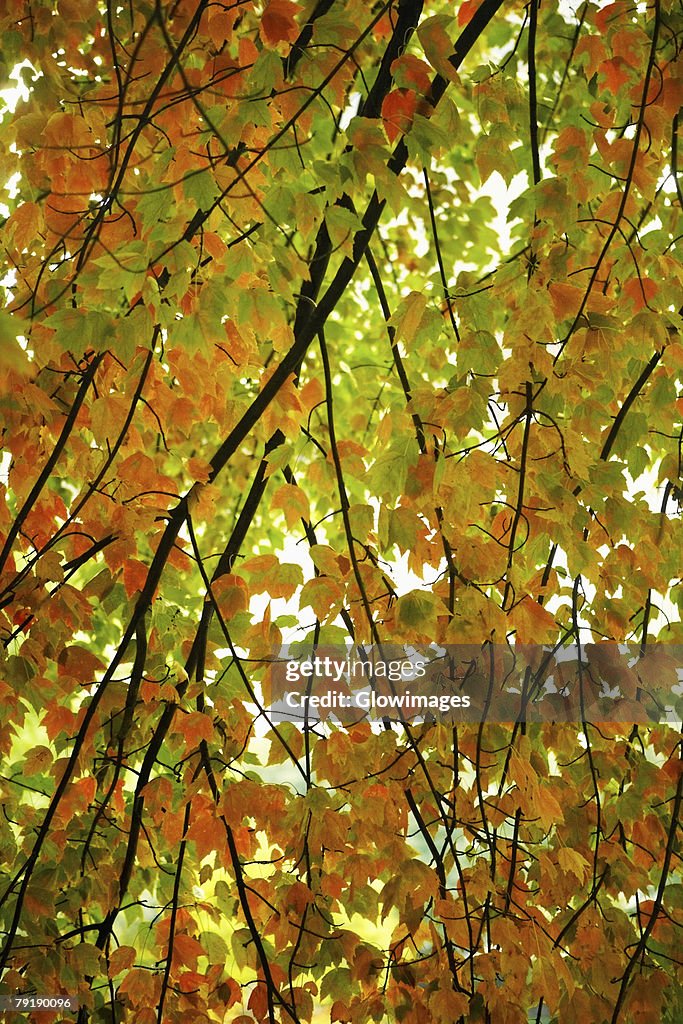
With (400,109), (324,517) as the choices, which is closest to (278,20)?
(400,109)

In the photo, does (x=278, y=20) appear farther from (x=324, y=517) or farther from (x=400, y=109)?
(x=324, y=517)

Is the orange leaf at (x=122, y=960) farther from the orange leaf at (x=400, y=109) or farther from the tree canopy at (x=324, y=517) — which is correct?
Result: the orange leaf at (x=400, y=109)

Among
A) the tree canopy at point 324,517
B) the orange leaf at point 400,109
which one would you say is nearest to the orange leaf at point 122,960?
the tree canopy at point 324,517

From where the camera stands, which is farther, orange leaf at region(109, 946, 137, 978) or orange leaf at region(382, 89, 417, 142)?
orange leaf at region(109, 946, 137, 978)

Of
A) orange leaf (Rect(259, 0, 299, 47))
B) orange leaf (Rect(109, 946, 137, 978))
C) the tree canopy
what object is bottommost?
orange leaf (Rect(109, 946, 137, 978))

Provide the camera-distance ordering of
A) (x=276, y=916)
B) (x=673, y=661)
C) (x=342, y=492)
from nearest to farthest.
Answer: (x=342, y=492) < (x=276, y=916) < (x=673, y=661)

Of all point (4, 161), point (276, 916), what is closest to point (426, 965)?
point (276, 916)

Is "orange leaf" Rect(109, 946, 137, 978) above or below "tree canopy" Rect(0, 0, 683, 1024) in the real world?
below

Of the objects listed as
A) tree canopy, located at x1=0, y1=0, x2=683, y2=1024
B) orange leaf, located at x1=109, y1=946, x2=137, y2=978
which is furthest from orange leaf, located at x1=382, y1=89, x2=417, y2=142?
orange leaf, located at x1=109, y1=946, x2=137, y2=978

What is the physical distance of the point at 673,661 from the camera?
1406mm

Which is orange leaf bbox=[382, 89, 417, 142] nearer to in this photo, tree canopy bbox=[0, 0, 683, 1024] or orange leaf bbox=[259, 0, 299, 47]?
tree canopy bbox=[0, 0, 683, 1024]

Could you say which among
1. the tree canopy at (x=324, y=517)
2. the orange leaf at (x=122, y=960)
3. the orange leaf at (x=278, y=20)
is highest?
the orange leaf at (x=278, y=20)

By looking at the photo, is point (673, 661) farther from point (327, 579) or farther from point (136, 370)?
point (136, 370)

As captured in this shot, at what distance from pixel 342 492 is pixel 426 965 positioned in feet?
2.32
